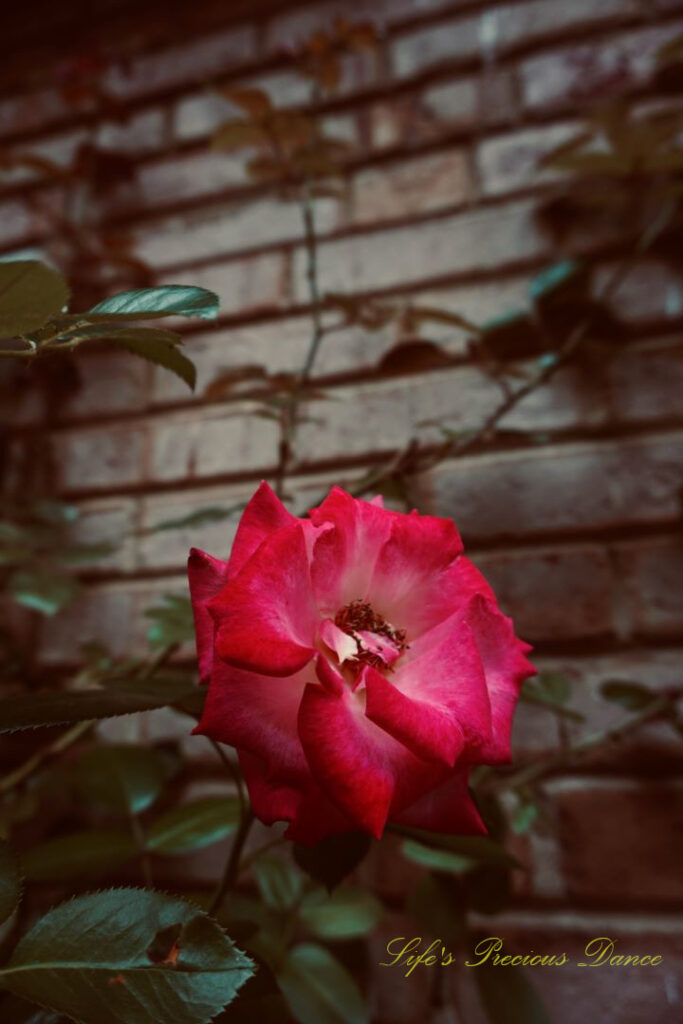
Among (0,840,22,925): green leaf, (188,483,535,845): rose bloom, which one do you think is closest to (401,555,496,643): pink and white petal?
(188,483,535,845): rose bloom

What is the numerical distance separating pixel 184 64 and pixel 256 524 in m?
1.10

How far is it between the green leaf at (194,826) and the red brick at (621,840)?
0.32 meters

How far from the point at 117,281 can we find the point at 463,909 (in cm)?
93

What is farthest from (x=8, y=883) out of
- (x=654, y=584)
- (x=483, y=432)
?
(x=654, y=584)

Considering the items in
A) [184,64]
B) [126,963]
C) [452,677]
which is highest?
[184,64]

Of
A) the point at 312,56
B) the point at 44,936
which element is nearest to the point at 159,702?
the point at 44,936

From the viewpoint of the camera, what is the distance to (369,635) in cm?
33

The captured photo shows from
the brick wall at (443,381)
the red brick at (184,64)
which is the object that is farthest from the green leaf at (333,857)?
the red brick at (184,64)

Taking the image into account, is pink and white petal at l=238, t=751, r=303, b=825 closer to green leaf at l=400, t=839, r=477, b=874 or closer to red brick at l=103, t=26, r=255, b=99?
green leaf at l=400, t=839, r=477, b=874

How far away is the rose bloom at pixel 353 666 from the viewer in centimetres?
27

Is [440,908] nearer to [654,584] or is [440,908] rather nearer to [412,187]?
[654,584]

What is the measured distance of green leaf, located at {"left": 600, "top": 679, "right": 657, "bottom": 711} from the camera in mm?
584

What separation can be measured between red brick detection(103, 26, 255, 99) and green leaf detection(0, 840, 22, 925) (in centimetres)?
116

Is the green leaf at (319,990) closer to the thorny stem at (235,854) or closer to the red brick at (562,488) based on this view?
the thorny stem at (235,854)
